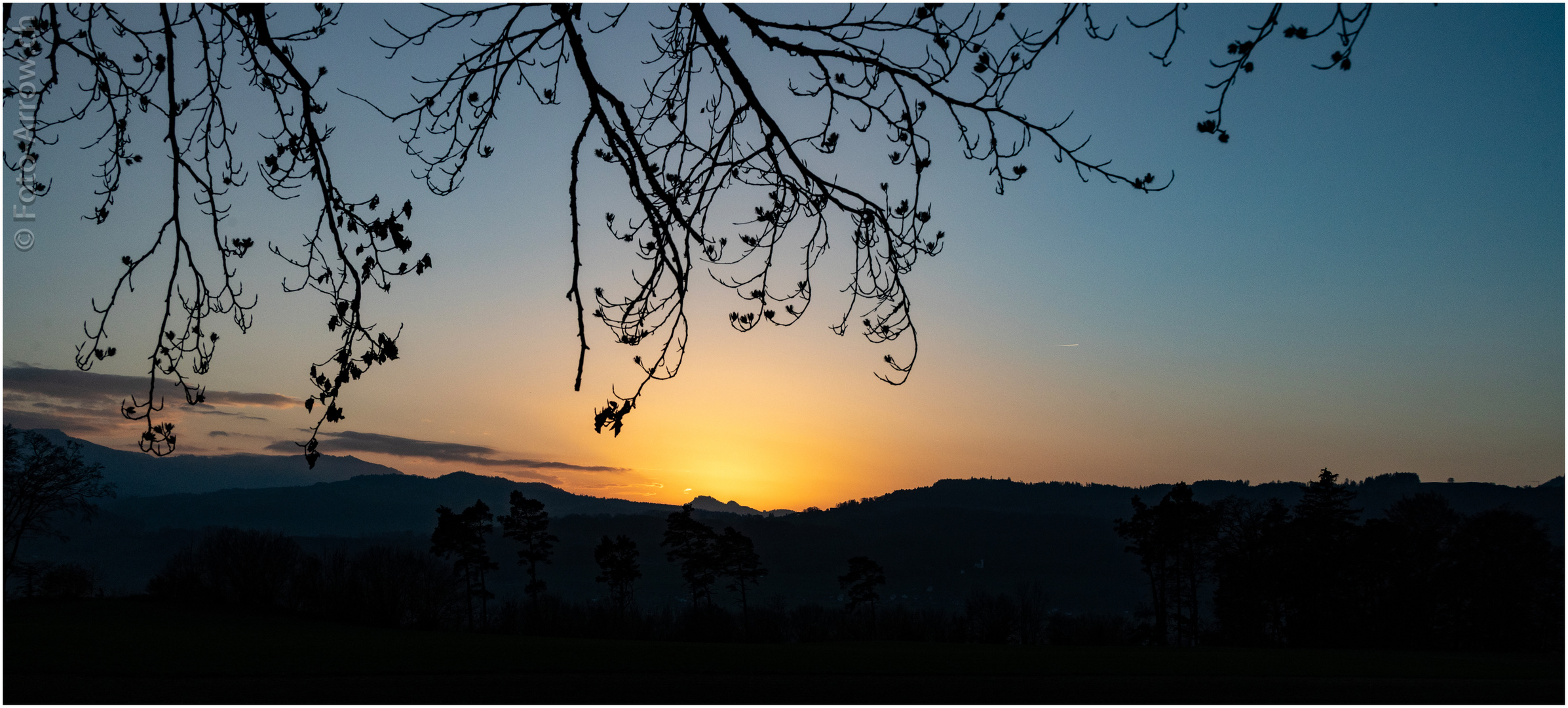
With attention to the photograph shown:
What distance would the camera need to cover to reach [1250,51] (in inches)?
167

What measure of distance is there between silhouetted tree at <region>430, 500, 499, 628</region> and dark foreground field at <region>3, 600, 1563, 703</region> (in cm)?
2375

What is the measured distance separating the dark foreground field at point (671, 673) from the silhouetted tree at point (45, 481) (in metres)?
9.40

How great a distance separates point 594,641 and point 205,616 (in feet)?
82.3

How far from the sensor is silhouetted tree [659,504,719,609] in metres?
60.6

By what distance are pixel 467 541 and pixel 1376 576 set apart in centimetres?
5528

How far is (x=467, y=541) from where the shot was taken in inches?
2202

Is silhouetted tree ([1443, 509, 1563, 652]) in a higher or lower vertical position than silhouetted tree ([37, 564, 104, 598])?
higher

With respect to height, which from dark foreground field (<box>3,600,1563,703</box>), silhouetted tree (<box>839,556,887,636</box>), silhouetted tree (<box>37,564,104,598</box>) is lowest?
silhouetted tree (<box>839,556,887,636</box>)

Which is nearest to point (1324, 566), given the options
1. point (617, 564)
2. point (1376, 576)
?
point (1376, 576)

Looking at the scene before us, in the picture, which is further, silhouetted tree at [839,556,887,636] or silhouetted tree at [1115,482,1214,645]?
silhouetted tree at [839,556,887,636]

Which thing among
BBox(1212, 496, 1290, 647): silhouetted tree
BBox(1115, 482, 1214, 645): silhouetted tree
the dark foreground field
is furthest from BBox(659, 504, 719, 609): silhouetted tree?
BBox(1212, 496, 1290, 647): silhouetted tree

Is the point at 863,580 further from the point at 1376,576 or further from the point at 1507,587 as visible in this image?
the point at 1507,587

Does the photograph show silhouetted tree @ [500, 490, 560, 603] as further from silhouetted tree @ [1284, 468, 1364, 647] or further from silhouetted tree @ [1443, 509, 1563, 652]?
silhouetted tree @ [1443, 509, 1563, 652]

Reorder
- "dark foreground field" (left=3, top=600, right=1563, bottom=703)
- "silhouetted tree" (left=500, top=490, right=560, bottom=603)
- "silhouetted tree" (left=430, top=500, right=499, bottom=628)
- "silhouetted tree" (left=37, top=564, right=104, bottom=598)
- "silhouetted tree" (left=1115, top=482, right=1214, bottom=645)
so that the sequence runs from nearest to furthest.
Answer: "dark foreground field" (left=3, top=600, right=1563, bottom=703), "silhouetted tree" (left=37, top=564, right=104, bottom=598), "silhouetted tree" (left=1115, top=482, right=1214, bottom=645), "silhouetted tree" (left=430, top=500, right=499, bottom=628), "silhouetted tree" (left=500, top=490, right=560, bottom=603)
